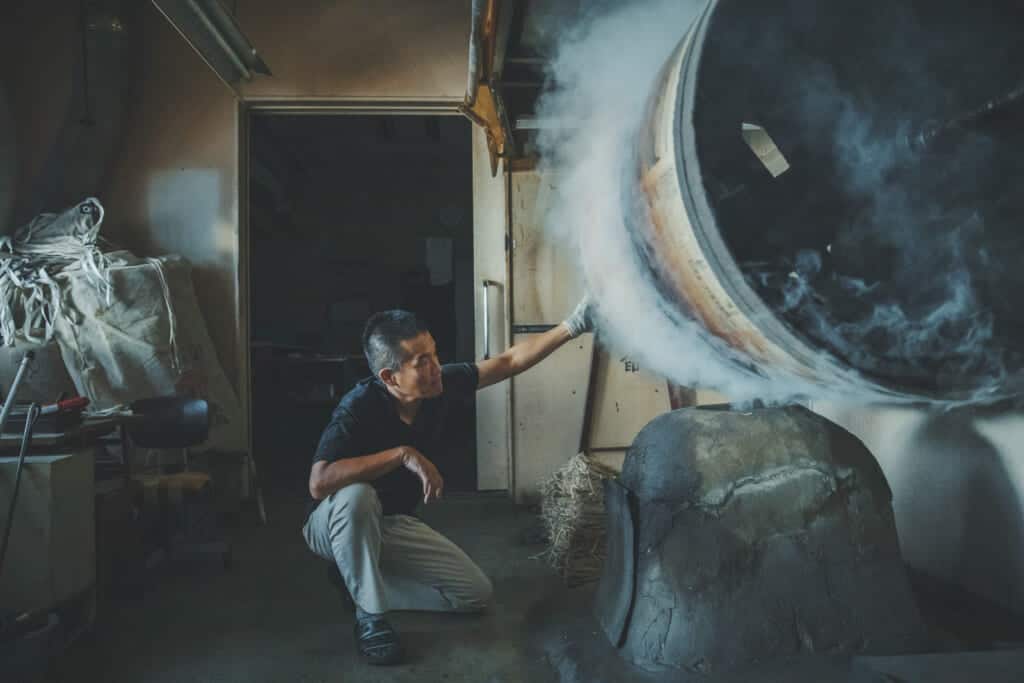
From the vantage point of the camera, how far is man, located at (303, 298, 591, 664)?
7.03 feet

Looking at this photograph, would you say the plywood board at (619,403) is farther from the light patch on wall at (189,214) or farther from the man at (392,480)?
the light patch on wall at (189,214)

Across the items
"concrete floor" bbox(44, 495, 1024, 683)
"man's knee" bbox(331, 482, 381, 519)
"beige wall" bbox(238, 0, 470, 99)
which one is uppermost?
"beige wall" bbox(238, 0, 470, 99)

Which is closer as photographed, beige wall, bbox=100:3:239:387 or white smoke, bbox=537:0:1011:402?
white smoke, bbox=537:0:1011:402

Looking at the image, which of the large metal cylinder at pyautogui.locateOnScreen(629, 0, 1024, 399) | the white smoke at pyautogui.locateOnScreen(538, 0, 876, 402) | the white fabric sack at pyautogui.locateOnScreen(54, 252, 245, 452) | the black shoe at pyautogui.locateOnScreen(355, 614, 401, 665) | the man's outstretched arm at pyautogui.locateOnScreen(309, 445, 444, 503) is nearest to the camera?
the large metal cylinder at pyautogui.locateOnScreen(629, 0, 1024, 399)

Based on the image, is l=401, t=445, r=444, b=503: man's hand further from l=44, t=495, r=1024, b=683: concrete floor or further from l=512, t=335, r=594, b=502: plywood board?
l=512, t=335, r=594, b=502: plywood board

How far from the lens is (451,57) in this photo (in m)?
3.97

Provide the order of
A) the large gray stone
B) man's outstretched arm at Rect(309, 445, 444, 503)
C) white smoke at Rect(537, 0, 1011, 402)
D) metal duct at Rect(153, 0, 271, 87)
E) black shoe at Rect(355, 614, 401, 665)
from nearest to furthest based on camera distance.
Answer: white smoke at Rect(537, 0, 1011, 402)
the large gray stone
black shoe at Rect(355, 614, 401, 665)
man's outstretched arm at Rect(309, 445, 444, 503)
metal duct at Rect(153, 0, 271, 87)

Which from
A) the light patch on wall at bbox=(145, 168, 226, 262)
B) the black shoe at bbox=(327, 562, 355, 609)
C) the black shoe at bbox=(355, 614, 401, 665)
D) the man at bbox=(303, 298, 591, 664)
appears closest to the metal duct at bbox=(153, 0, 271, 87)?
the light patch on wall at bbox=(145, 168, 226, 262)

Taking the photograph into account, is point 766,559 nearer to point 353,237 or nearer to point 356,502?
point 356,502

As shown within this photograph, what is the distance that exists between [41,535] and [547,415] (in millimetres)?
2560

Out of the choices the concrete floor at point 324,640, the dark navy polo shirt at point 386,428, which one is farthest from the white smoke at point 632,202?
the concrete floor at point 324,640

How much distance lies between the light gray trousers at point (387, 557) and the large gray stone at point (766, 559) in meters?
0.79

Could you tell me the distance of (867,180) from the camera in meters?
1.61

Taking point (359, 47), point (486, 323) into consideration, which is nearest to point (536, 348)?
point (486, 323)
